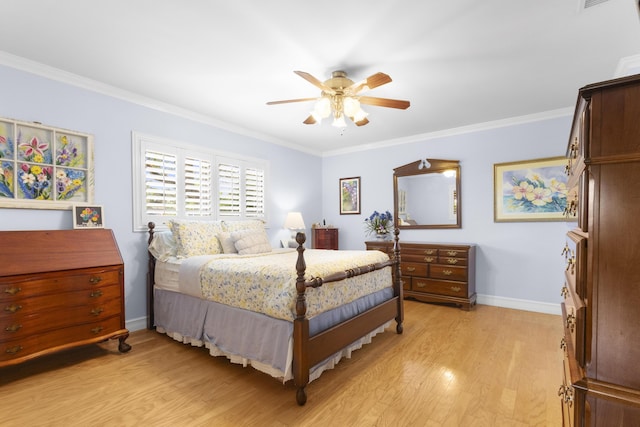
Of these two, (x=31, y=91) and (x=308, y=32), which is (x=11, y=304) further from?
(x=308, y=32)

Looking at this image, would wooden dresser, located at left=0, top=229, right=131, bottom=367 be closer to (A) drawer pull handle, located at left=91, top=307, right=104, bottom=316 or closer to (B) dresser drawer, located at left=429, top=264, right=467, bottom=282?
(A) drawer pull handle, located at left=91, top=307, right=104, bottom=316

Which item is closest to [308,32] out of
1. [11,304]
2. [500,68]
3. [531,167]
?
[500,68]

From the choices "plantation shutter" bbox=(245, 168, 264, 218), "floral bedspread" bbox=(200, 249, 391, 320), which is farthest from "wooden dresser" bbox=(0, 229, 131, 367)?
"plantation shutter" bbox=(245, 168, 264, 218)

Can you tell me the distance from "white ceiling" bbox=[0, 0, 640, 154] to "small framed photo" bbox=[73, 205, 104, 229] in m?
1.21

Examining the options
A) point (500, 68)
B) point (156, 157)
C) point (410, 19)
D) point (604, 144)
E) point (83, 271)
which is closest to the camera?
point (604, 144)

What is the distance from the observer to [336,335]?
95.3 inches

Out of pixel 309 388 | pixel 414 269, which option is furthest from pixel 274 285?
pixel 414 269

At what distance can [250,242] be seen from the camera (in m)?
3.50

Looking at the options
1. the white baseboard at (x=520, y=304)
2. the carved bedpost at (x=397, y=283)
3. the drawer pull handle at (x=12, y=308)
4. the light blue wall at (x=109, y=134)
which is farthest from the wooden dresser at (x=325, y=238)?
the drawer pull handle at (x=12, y=308)

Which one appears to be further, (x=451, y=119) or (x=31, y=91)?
(x=451, y=119)

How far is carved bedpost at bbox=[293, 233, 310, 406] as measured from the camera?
6.82ft

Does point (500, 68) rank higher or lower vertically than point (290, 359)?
higher

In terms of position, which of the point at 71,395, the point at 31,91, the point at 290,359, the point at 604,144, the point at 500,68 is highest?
the point at 500,68

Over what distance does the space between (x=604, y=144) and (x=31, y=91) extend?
3.96 meters
